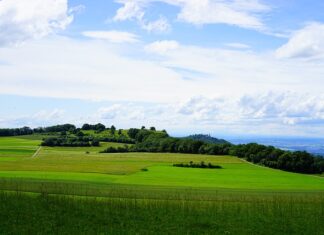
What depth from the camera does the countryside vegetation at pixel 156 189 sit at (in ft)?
80.3

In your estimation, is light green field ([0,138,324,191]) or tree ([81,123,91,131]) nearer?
light green field ([0,138,324,191])

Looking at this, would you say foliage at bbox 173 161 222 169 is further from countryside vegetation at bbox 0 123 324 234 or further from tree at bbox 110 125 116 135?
tree at bbox 110 125 116 135

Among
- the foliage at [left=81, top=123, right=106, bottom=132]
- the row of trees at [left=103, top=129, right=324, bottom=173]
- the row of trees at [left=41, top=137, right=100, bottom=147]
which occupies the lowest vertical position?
the row of trees at [left=103, top=129, right=324, bottom=173]

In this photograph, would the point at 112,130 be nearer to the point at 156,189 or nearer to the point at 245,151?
the point at 245,151

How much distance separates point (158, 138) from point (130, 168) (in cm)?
5667

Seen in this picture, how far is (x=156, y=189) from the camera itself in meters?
49.3

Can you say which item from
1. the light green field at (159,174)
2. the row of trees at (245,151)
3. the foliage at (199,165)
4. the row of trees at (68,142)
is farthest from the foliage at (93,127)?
the foliage at (199,165)

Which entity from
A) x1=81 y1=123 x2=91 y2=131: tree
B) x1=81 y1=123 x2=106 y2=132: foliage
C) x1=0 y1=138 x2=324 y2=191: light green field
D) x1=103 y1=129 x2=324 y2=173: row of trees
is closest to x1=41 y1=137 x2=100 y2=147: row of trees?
x1=103 y1=129 x2=324 y2=173: row of trees

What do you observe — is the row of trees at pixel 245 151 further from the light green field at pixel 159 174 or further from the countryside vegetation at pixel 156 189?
the light green field at pixel 159 174

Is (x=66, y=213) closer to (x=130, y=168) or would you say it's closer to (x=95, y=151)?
(x=130, y=168)

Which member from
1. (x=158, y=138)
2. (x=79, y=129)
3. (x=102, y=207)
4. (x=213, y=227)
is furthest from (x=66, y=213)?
(x=79, y=129)

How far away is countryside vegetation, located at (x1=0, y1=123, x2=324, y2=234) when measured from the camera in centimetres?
2447

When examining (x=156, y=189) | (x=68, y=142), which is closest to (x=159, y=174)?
(x=156, y=189)

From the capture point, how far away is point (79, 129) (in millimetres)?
170875
